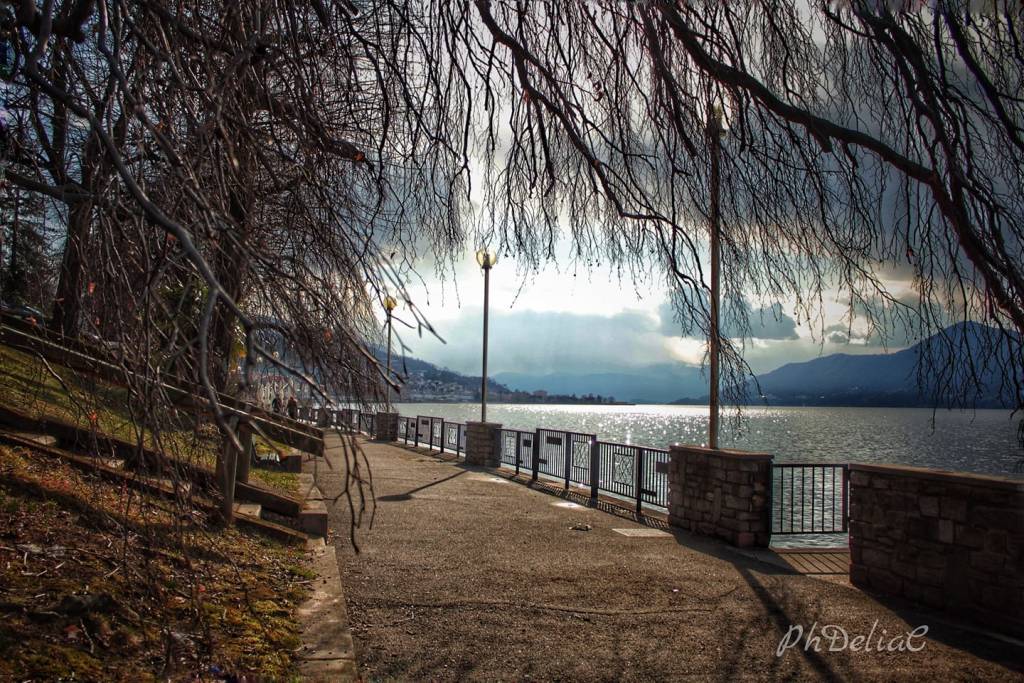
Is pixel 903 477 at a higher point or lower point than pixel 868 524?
higher

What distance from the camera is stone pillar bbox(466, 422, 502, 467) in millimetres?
20375

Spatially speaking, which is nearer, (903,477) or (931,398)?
(931,398)

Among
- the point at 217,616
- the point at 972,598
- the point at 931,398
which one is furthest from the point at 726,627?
the point at 217,616

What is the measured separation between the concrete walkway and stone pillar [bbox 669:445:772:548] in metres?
0.41

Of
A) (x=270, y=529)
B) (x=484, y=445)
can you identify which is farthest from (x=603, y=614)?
(x=484, y=445)

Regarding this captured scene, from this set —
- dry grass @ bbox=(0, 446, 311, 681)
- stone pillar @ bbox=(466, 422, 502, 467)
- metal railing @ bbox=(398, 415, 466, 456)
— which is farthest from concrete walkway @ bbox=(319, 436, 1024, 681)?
metal railing @ bbox=(398, 415, 466, 456)

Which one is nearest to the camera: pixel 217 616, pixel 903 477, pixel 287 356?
pixel 287 356

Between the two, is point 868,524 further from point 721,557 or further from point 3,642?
point 3,642

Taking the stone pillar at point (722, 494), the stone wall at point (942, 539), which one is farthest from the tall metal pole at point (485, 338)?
the stone wall at point (942, 539)

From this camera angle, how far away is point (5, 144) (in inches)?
149

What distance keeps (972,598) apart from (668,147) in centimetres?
548

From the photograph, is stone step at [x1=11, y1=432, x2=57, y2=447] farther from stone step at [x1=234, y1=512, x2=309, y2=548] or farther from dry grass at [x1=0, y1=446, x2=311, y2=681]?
stone step at [x1=234, y1=512, x2=309, y2=548]

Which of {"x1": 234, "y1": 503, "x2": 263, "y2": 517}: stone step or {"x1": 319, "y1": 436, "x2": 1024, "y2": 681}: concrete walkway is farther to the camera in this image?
{"x1": 234, "y1": 503, "x2": 263, "y2": 517}: stone step

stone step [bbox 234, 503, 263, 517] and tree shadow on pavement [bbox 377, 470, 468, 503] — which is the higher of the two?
stone step [bbox 234, 503, 263, 517]
